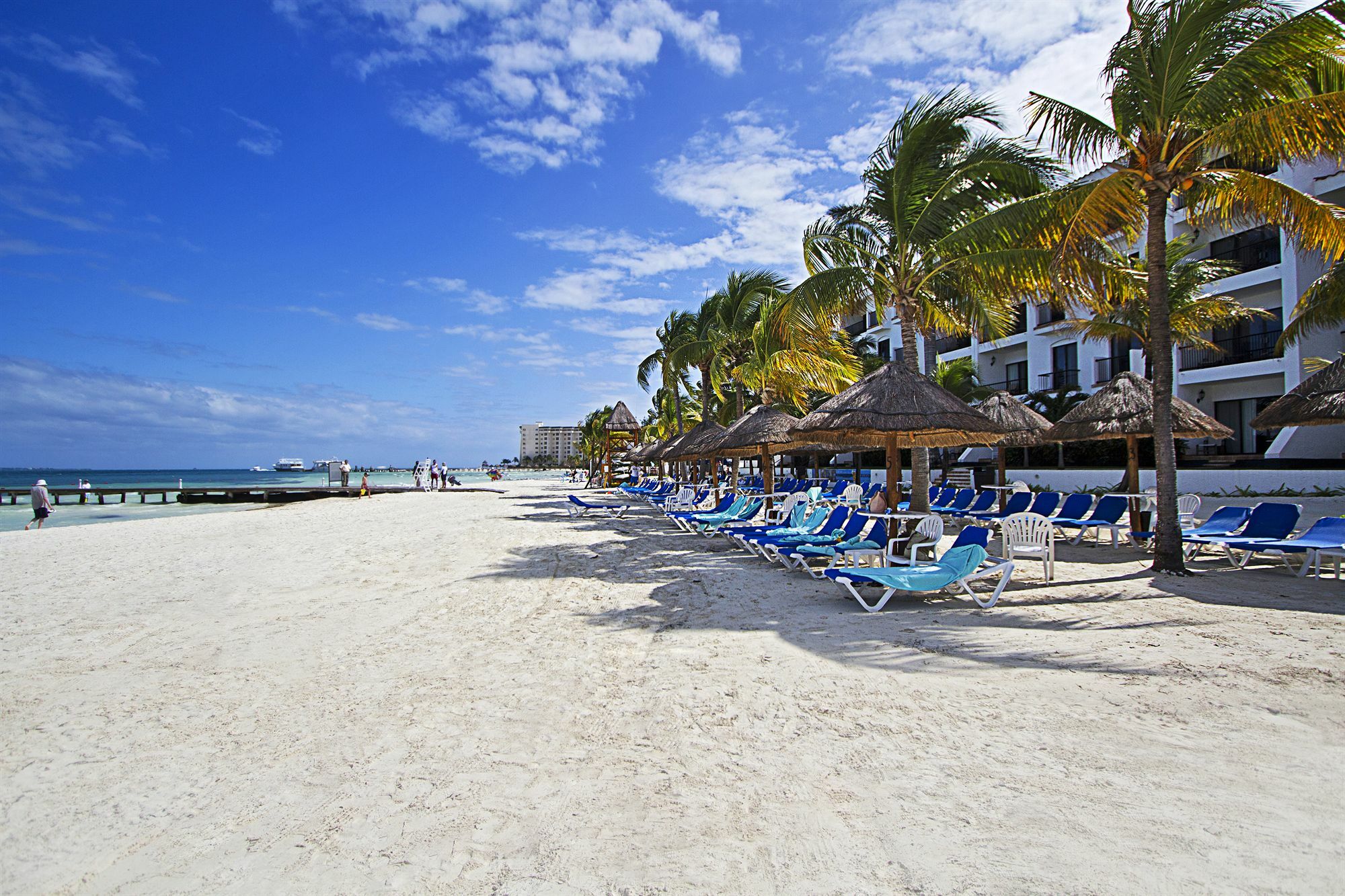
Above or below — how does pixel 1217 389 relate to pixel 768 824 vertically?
above

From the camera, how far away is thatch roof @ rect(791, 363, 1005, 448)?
8.95 metres

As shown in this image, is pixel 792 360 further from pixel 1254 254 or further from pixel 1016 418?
pixel 1254 254

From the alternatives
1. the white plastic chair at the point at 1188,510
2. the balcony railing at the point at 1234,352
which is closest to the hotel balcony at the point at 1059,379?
the balcony railing at the point at 1234,352

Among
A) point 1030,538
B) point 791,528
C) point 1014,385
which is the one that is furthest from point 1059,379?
point 1030,538

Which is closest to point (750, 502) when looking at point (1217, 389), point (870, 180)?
point (870, 180)

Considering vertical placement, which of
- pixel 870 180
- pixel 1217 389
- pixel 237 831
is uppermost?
pixel 870 180

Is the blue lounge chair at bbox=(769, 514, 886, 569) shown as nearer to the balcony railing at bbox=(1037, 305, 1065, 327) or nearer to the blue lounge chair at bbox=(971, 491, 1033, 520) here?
the blue lounge chair at bbox=(971, 491, 1033, 520)

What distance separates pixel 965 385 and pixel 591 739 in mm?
23626

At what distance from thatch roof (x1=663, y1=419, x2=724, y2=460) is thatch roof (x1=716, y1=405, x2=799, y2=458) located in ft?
2.06

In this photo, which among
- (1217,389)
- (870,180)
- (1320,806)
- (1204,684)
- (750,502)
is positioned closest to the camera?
(1320,806)

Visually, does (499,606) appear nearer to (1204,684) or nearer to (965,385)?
(1204,684)

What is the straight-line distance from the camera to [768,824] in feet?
9.74

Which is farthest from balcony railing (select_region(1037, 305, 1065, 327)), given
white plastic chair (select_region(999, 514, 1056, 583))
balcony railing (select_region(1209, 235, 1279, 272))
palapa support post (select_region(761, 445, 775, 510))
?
white plastic chair (select_region(999, 514, 1056, 583))

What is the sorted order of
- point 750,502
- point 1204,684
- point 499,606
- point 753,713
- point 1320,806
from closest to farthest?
point 1320,806 < point 753,713 < point 1204,684 < point 499,606 < point 750,502
